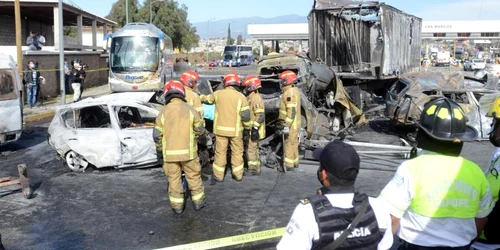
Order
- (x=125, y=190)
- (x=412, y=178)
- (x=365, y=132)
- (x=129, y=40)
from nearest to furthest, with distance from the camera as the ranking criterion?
(x=412, y=178) < (x=125, y=190) < (x=365, y=132) < (x=129, y=40)

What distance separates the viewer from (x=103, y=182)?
8531 mm

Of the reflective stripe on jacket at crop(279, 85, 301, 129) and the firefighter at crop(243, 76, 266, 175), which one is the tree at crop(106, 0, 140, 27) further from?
the reflective stripe on jacket at crop(279, 85, 301, 129)

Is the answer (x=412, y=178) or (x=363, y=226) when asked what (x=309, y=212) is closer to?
(x=363, y=226)

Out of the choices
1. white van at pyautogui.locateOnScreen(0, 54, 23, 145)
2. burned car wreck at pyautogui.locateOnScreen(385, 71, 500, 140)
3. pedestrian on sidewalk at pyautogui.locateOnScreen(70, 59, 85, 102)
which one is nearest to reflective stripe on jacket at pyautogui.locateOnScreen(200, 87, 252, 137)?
white van at pyautogui.locateOnScreen(0, 54, 23, 145)

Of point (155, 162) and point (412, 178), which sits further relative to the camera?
point (155, 162)

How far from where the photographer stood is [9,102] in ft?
34.7

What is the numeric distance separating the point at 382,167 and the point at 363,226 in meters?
7.17

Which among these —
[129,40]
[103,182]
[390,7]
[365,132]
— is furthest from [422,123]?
[129,40]

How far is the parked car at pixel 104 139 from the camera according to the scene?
29.2ft

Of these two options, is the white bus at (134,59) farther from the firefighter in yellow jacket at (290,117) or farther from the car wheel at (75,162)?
the firefighter in yellow jacket at (290,117)

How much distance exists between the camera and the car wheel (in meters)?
9.12

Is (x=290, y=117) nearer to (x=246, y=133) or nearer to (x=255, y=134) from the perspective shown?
(x=255, y=134)

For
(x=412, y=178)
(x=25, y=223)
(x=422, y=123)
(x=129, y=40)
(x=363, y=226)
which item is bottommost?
(x=25, y=223)

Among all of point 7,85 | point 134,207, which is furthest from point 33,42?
point 134,207
